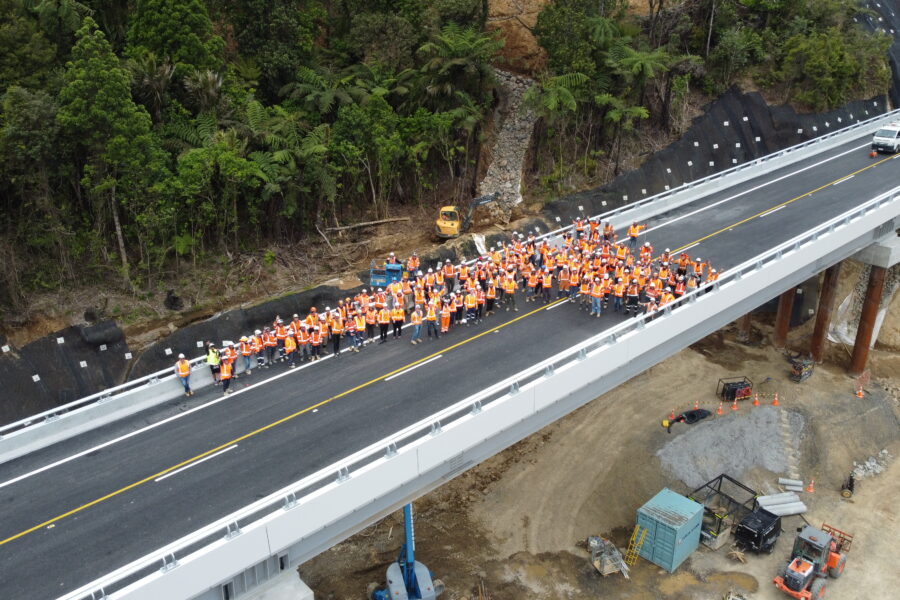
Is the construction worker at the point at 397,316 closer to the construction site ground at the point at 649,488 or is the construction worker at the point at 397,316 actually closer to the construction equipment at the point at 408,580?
the construction equipment at the point at 408,580

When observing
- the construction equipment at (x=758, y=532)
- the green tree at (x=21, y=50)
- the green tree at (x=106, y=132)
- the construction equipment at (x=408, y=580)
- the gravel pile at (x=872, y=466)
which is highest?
the green tree at (x=21, y=50)

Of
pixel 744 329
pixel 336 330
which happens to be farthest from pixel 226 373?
pixel 744 329

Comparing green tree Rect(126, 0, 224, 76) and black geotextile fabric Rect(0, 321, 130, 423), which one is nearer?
black geotextile fabric Rect(0, 321, 130, 423)

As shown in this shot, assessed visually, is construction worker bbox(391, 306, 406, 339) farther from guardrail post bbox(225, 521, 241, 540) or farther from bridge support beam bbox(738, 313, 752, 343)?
bridge support beam bbox(738, 313, 752, 343)

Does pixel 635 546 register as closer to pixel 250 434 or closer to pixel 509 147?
pixel 250 434

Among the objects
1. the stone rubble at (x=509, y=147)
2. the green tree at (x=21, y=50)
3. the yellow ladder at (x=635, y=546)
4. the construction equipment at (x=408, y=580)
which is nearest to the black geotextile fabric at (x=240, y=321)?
the stone rubble at (x=509, y=147)

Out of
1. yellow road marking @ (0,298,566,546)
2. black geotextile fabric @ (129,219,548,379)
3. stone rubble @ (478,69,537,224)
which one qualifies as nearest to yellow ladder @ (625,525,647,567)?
yellow road marking @ (0,298,566,546)
